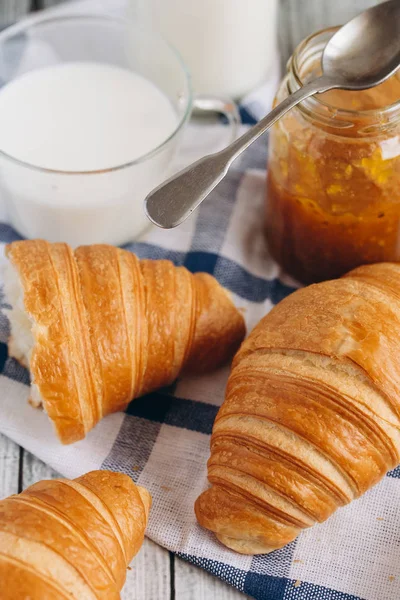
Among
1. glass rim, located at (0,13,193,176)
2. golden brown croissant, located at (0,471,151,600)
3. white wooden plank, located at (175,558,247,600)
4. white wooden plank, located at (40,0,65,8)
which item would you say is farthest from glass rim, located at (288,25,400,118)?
white wooden plank, located at (40,0,65,8)

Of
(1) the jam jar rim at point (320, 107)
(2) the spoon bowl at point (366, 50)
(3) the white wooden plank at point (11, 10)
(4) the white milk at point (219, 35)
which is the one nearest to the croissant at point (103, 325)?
(1) the jam jar rim at point (320, 107)

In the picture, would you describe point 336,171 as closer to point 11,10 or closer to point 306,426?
point 306,426

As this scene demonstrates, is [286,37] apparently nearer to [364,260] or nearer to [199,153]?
[199,153]

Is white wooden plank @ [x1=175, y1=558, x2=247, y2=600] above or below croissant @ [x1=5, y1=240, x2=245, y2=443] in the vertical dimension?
below

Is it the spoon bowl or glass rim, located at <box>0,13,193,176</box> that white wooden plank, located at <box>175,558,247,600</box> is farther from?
the spoon bowl

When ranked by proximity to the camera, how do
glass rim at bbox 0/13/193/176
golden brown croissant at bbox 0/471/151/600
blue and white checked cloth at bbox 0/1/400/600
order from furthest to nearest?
1. glass rim at bbox 0/13/193/176
2. blue and white checked cloth at bbox 0/1/400/600
3. golden brown croissant at bbox 0/471/151/600

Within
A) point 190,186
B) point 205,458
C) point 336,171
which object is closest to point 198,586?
point 205,458

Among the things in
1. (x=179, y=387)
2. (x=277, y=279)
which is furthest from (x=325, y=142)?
(x=179, y=387)
